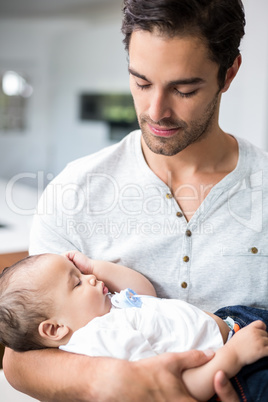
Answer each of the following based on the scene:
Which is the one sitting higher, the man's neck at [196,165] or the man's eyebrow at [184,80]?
the man's eyebrow at [184,80]

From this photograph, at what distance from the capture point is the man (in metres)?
1.26

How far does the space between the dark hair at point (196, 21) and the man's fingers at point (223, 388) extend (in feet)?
2.58

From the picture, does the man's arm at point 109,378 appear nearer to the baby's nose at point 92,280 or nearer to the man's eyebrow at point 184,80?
the baby's nose at point 92,280

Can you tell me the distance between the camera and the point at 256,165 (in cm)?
152

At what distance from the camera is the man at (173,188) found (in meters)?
1.26

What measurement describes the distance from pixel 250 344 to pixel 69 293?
483mm

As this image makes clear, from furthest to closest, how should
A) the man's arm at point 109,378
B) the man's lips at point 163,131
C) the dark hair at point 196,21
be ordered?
the man's lips at point 163,131 < the dark hair at point 196,21 < the man's arm at point 109,378

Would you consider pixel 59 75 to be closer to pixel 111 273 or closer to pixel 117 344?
pixel 111 273

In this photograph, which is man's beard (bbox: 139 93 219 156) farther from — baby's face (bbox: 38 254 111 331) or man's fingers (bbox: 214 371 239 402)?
man's fingers (bbox: 214 371 239 402)

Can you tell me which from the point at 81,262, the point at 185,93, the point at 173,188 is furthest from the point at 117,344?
the point at 185,93

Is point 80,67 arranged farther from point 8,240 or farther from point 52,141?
point 8,240

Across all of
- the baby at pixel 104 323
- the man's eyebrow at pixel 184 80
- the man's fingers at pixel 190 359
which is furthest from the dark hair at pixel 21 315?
the man's eyebrow at pixel 184 80

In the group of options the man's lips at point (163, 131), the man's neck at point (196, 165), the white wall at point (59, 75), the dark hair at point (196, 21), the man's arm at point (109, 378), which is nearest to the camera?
the man's arm at point (109, 378)

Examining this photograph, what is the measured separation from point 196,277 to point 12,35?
21.8 feet
